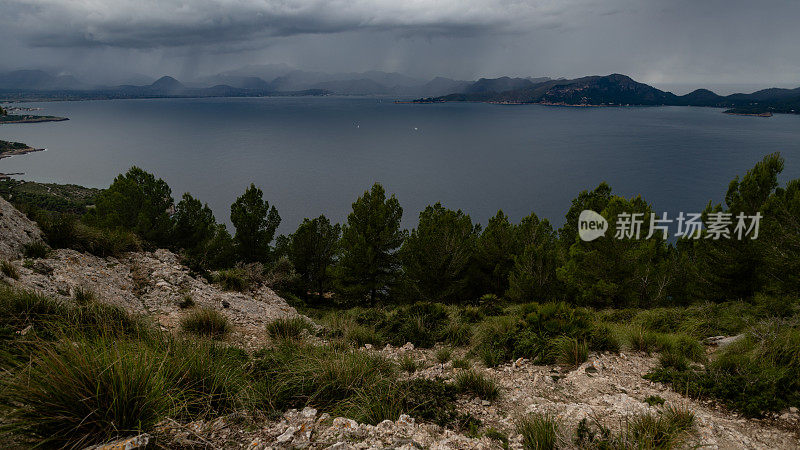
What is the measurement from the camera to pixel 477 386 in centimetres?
549

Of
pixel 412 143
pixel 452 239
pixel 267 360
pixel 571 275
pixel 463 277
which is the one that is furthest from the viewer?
pixel 412 143

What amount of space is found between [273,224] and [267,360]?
73.3ft

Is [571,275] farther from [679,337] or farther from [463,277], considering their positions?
[679,337]

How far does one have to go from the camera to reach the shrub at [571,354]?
6512 millimetres

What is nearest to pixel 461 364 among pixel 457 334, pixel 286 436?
pixel 457 334

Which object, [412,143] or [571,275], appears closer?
[571,275]

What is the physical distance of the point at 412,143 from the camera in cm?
13400

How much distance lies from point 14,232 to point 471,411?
1321cm

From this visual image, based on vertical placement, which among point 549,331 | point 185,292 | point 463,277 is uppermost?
point 549,331

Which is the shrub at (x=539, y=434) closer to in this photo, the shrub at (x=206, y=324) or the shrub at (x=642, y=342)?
the shrub at (x=642, y=342)

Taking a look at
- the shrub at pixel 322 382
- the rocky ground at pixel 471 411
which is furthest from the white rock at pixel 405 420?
the shrub at pixel 322 382

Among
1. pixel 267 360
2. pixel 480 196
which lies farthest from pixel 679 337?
pixel 480 196

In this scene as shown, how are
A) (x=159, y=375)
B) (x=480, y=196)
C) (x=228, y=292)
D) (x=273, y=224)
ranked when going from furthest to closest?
(x=480, y=196)
(x=273, y=224)
(x=228, y=292)
(x=159, y=375)

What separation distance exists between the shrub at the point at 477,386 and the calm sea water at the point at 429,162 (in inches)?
2122
